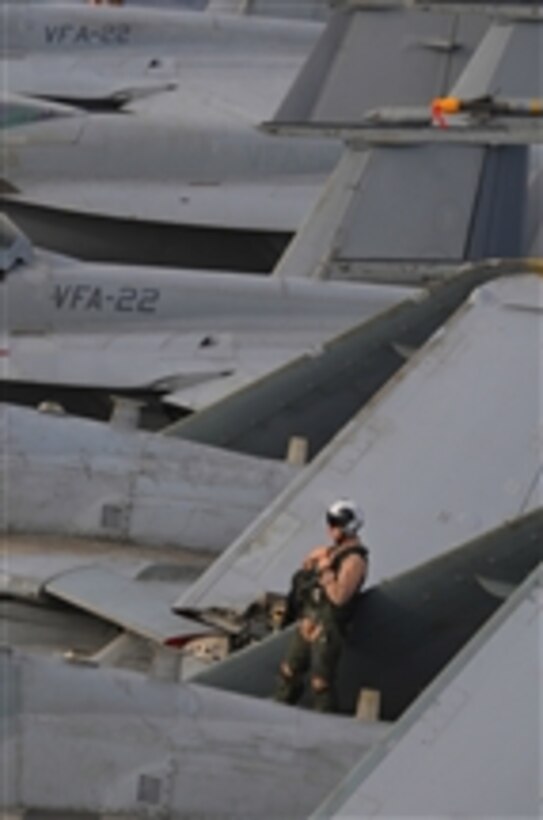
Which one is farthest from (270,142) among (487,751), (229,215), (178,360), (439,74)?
(487,751)

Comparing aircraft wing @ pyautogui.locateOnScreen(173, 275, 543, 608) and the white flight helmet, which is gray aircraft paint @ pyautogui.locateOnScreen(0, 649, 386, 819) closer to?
the white flight helmet

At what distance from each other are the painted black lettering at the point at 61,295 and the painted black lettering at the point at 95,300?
15 cm

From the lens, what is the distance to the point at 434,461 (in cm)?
1072

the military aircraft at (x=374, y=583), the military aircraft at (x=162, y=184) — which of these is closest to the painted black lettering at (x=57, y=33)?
the military aircraft at (x=162, y=184)

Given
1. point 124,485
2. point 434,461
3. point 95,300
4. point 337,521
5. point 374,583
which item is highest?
point 95,300

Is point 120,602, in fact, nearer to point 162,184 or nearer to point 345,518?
point 345,518

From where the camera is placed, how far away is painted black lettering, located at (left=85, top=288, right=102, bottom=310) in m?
16.8

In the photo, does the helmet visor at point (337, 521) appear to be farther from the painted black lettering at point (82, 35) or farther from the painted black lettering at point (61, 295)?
the painted black lettering at point (82, 35)

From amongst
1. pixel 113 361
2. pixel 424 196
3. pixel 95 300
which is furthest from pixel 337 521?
pixel 424 196

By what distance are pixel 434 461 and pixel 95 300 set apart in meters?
6.42

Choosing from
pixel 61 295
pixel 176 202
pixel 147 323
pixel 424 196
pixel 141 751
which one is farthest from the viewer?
pixel 176 202

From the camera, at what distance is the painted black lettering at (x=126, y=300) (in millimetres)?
16806

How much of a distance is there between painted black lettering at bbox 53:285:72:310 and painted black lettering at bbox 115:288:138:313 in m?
0.35

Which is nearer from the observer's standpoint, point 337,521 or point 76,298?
point 337,521
